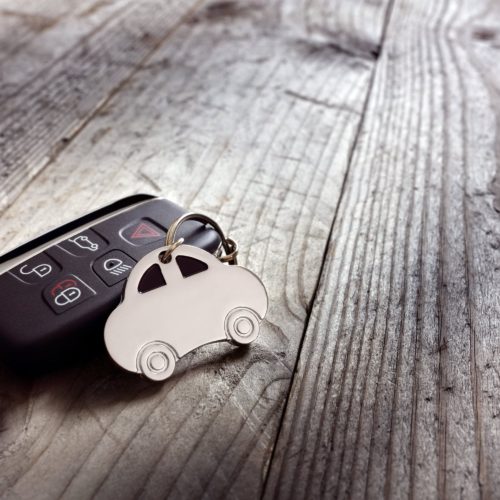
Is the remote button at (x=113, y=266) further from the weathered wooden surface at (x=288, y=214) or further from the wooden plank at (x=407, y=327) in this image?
the wooden plank at (x=407, y=327)

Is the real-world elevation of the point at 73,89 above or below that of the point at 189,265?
below

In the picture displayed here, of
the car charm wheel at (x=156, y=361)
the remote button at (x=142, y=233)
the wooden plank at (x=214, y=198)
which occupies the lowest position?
the wooden plank at (x=214, y=198)

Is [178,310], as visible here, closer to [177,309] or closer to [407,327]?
[177,309]

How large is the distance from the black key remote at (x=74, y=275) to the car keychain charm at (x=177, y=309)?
3 cm

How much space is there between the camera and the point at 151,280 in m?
0.57

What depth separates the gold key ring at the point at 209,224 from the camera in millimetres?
585

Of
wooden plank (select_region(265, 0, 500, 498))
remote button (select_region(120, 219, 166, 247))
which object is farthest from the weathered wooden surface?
remote button (select_region(120, 219, 166, 247))

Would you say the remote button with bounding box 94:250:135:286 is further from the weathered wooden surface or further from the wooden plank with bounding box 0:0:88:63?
the wooden plank with bounding box 0:0:88:63

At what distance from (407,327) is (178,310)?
0.22 metres

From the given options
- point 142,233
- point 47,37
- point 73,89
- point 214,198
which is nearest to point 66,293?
point 142,233

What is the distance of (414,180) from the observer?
2.84 ft

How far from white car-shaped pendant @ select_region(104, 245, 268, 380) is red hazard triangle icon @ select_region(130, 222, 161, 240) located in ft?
0.19

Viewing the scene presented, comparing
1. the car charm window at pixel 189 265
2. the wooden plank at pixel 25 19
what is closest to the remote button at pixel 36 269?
the car charm window at pixel 189 265

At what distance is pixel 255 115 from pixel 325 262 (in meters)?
0.36
